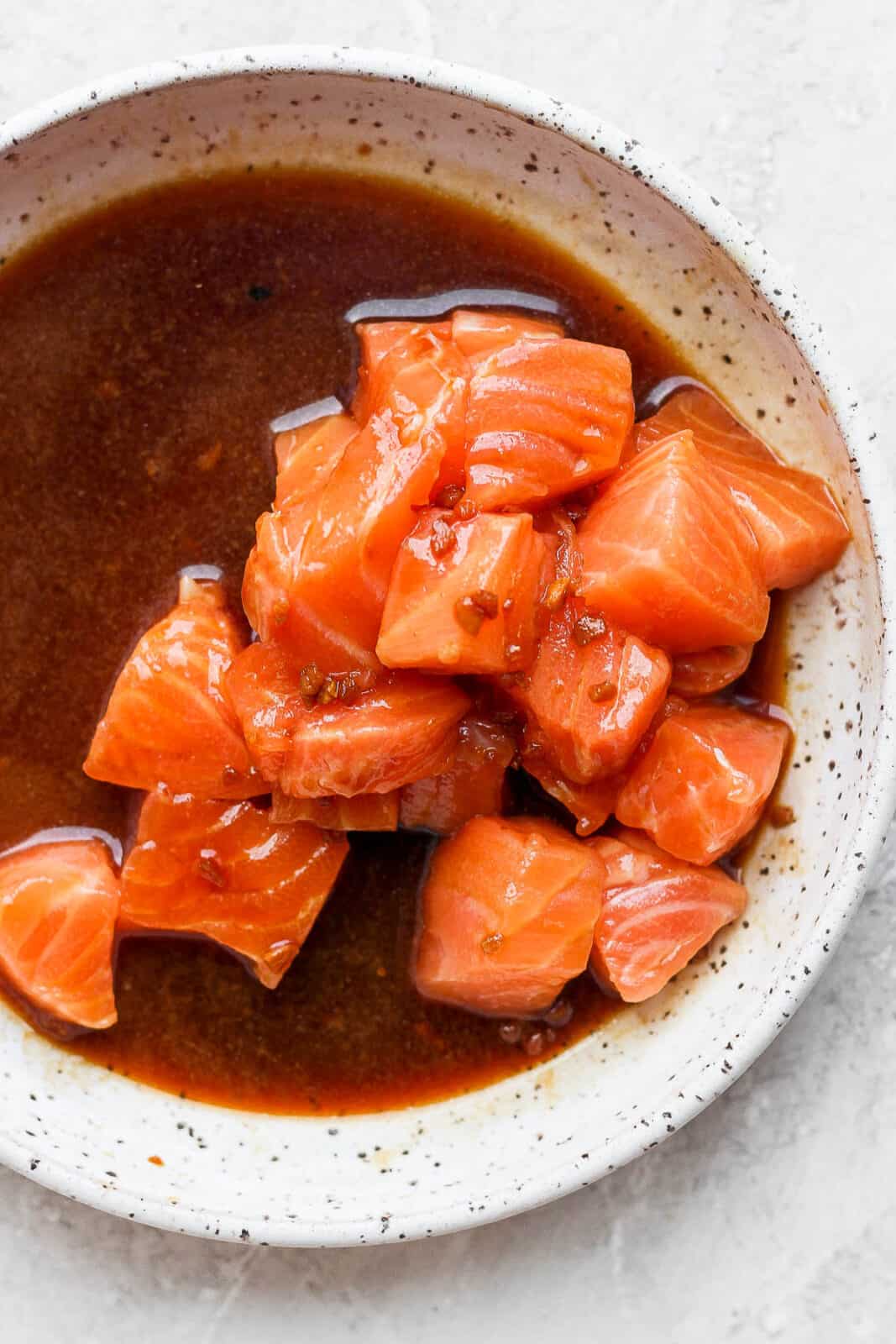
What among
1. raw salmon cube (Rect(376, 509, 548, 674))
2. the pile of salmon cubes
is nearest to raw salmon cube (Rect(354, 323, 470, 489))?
the pile of salmon cubes

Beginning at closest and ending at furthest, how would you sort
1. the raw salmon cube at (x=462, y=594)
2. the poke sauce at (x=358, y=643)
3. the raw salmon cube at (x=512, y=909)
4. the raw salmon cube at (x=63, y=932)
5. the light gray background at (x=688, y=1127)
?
the raw salmon cube at (x=462, y=594) < the poke sauce at (x=358, y=643) < the raw salmon cube at (x=512, y=909) < the raw salmon cube at (x=63, y=932) < the light gray background at (x=688, y=1127)

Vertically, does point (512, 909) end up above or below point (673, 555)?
below

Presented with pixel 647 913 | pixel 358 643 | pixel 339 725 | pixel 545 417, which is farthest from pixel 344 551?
pixel 647 913

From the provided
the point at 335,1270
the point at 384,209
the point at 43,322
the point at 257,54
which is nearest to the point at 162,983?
the point at 335,1270

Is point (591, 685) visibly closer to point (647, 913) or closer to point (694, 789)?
point (694, 789)

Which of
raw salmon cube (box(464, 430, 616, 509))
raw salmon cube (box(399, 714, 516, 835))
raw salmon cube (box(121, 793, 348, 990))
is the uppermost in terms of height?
raw salmon cube (box(464, 430, 616, 509))

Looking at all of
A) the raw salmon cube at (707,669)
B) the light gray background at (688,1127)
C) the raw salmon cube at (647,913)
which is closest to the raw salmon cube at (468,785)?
the raw salmon cube at (647,913)

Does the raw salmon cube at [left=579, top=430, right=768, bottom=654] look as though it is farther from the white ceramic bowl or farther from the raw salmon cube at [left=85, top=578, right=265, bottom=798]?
the raw salmon cube at [left=85, top=578, right=265, bottom=798]

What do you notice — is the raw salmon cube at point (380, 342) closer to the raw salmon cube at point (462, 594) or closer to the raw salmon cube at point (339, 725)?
the raw salmon cube at point (462, 594)
